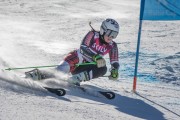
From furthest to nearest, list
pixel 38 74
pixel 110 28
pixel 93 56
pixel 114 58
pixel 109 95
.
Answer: pixel 114 58 → pixel 93 56 → pixel 110 28 → pixel 38 74 → pixel 109 95

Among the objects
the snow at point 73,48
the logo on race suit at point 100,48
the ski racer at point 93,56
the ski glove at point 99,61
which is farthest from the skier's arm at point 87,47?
the snow at point 73,48

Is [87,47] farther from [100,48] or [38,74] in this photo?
[38,74]

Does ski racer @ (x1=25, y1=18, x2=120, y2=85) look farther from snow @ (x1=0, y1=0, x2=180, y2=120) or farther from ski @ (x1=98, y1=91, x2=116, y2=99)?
ski @ (x1=98, y1=91, x2=116, y2=99)

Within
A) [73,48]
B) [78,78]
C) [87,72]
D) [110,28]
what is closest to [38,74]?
[78,78]

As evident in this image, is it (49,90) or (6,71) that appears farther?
(6,71)

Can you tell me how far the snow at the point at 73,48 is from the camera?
5.00 m

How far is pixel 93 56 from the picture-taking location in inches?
267

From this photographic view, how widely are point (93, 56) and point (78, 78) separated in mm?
442

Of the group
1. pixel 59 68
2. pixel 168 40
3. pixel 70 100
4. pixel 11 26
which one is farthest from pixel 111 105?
pixel 11 26

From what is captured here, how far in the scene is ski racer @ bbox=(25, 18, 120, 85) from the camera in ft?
21.9

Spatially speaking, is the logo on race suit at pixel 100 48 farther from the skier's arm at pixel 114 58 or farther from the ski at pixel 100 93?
the ski at pixel 100 93

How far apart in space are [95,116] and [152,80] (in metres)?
2.91

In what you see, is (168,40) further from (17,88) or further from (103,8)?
(17,88)

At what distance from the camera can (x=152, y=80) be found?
7.56 metres
